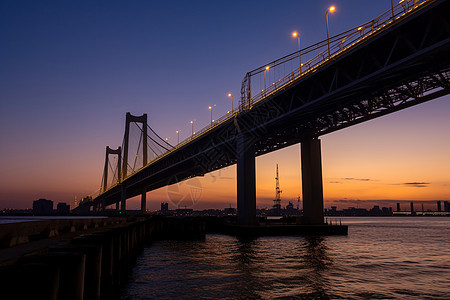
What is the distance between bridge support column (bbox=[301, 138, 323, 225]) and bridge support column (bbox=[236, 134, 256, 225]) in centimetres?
753

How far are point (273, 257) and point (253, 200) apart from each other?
19091 mm

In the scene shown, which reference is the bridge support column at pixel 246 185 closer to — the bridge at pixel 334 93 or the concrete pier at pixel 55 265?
the bridge at pixel 334 93

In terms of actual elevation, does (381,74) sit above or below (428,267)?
above

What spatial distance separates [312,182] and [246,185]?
9224mm

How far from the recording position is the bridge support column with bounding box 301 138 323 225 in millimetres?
49438

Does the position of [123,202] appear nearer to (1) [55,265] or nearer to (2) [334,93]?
(2) [334,93]

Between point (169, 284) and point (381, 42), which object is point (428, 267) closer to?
point (381, 42)

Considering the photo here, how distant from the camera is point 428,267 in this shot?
26.9 metres

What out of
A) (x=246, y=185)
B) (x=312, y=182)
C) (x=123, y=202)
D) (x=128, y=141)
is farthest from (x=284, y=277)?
(x=128, y=141)

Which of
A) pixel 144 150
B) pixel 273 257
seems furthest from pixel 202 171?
pixel 273 257

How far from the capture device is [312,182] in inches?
1943

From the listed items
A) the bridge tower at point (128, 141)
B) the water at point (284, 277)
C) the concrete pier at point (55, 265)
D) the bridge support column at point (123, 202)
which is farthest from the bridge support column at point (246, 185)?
the bridge support column at point (123, 202)

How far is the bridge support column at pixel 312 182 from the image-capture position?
1946 inches

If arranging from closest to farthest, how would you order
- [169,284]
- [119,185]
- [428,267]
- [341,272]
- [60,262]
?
[60,262], [169,284], [341,272], [428,267], [119,185]
